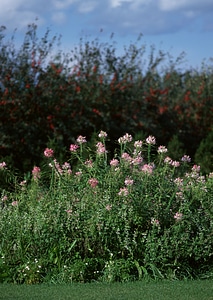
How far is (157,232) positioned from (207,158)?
30.0 feet

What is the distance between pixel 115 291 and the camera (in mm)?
6414

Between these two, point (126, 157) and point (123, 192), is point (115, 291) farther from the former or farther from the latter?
point (126, 157)

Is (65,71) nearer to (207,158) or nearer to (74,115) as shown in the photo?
(74,115)

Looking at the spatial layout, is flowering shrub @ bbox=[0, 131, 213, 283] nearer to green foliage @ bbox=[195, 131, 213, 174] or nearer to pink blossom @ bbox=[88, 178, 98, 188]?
pink blossom @ bbox=[88, 178, 98, 188]

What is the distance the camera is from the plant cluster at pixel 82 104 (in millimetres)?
16641

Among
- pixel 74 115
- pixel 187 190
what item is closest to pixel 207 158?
pixel 74 115

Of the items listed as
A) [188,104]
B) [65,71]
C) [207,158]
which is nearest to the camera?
[207,158]

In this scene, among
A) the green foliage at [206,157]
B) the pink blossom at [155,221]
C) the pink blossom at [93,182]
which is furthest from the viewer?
the green foliage at [206,157]

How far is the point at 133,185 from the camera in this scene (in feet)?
24.9

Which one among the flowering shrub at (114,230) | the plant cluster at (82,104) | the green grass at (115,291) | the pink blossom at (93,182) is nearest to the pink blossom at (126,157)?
the flowering shrub at (114,230)

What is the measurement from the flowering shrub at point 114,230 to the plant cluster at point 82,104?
7240 millimetres

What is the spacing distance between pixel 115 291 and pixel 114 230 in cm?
97

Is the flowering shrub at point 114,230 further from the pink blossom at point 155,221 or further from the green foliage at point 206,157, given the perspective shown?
the green foliage at point 206,157

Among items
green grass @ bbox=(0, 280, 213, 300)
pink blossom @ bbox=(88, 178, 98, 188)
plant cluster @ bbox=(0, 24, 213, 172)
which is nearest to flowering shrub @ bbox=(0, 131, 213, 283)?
pink blossom @ bbox=(88, 178, 98, 188)
